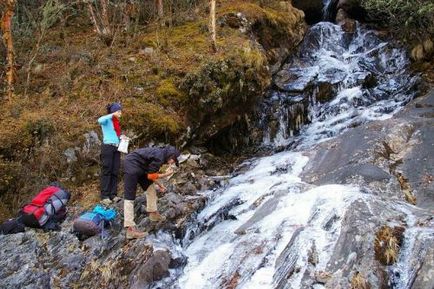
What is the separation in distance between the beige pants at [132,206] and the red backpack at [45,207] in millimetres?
1675

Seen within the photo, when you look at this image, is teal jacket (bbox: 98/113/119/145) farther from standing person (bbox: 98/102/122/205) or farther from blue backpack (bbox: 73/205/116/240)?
blue backpack (bbox: 73/205/116/240)

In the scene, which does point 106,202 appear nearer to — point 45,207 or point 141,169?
point 45,207

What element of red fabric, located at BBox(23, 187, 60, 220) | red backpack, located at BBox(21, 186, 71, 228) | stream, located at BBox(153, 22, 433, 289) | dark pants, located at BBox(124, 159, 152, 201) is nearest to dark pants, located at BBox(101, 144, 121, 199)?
red backpack, located at BBox(21, 186, 71, 228)

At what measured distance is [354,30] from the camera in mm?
21031

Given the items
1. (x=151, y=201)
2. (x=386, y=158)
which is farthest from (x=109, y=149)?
(x=386, y=158)

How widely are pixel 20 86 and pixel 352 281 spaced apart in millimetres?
10333

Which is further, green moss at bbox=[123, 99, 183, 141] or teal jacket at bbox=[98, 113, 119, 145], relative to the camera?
green moss at bbox=[123, 99, 183, 141]

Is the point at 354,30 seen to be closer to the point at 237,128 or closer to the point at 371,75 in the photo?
the point at 371,75

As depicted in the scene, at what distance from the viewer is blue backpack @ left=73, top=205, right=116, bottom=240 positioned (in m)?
7.91

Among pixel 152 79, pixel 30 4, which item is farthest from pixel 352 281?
pixel 30 4

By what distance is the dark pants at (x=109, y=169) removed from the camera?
28.9ft

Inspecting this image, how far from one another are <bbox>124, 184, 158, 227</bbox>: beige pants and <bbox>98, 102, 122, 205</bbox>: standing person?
45.3 inches

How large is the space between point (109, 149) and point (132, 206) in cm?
162

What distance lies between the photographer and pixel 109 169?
8.86m
